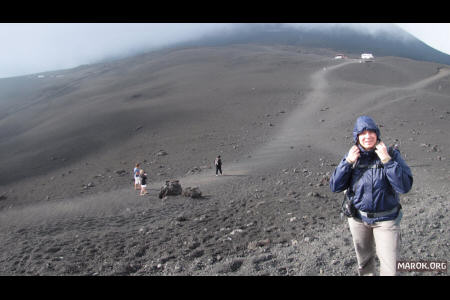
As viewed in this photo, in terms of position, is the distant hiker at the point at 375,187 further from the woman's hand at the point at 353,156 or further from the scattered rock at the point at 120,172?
the scattered rock at the point at 120,172

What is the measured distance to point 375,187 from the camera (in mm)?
3070

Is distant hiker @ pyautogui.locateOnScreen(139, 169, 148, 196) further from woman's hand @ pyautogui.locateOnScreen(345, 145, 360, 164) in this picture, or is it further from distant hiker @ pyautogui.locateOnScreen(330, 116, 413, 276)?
woman's hand @ pyautogui.locateOnScreen(345, 145, 360, 164)

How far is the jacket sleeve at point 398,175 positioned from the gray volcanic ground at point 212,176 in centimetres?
Answer: 201

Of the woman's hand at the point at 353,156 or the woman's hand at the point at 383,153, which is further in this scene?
the woman's hand at the point at 353,156

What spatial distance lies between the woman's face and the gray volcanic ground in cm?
217

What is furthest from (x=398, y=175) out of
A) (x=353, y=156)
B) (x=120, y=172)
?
(x=120, y=172)

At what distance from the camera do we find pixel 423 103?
2331 cm

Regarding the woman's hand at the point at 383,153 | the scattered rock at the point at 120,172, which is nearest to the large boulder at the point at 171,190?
the scattered rock at the point at 120,172

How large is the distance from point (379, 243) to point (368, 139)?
1039mm

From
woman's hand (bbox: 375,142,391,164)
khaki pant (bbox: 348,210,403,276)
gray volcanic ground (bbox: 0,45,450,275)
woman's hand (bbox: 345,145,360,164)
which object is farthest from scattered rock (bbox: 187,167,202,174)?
woman's hand (bbox: 375,142,391,164)

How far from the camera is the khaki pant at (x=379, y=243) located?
3043mm

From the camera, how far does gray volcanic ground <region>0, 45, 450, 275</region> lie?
235 inches

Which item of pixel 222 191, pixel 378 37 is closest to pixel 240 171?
pixel 222 191

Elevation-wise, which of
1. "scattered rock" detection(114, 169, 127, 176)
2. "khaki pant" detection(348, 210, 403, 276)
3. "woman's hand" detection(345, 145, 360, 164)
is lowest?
"scattered rock" detection(114, 169, 127, 176)
